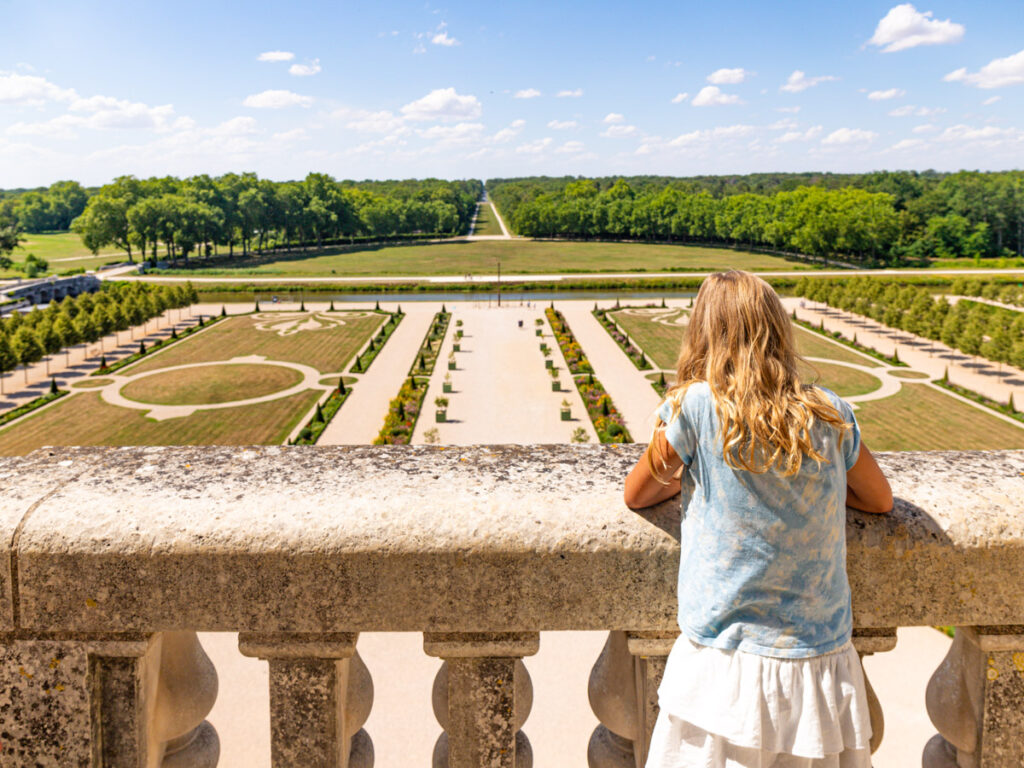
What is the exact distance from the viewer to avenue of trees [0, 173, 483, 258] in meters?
108

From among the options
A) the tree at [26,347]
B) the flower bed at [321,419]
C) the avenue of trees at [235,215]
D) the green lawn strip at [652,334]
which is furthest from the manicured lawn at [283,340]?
the avenue of trees at [235,215]

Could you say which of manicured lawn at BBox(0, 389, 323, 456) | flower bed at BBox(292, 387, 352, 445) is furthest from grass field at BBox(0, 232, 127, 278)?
flower bed at BBox(292, 387, 352, 445)

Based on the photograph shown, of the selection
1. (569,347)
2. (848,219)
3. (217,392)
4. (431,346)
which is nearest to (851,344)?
(569,347)

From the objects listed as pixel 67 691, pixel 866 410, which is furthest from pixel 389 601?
pixel 866 410

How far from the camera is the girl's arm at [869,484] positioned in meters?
2.69

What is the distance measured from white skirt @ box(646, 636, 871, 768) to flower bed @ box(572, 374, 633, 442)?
2711 cm

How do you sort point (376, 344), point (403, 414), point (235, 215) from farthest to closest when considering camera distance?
point (235, 215)
point (376, 344)
point (403, 414)

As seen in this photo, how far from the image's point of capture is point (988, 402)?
3788 cm

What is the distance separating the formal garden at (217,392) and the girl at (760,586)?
2899 centimetres

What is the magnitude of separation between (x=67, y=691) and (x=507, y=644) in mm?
1430

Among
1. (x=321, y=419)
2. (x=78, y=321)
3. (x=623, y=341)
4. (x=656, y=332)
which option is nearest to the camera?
(x=321, y=419)

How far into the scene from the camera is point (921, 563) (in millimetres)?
2764

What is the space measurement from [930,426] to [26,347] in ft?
138

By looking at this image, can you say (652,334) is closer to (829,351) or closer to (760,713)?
(829,351)
